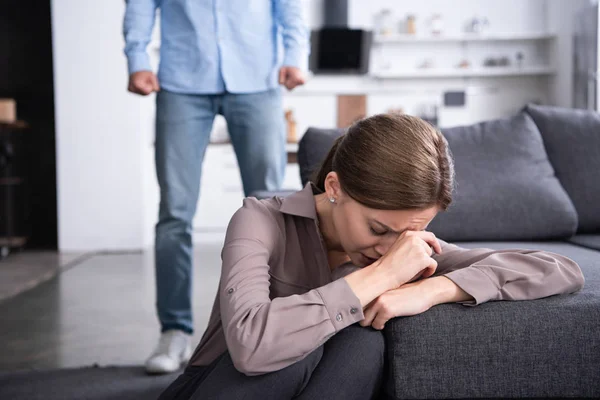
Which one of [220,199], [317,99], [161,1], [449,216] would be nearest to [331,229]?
[449,216]

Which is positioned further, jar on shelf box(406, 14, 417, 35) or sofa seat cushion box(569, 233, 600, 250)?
jar on shelf box(406, 14, 417, 35)

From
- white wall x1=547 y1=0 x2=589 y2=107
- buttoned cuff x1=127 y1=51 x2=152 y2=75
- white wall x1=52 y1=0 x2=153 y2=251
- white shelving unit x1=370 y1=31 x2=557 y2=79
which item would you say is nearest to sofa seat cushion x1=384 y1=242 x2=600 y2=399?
buttoned cuff x1=127 y1=51 x2=152 y2=75

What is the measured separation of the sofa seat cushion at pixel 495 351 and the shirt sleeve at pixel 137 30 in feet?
5.27

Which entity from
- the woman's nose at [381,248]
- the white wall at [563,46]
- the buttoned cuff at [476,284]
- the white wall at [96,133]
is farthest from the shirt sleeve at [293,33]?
the white wall at [563,46]

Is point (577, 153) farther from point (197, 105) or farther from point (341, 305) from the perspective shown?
point (341, 305)

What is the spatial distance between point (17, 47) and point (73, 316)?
12.5 feet

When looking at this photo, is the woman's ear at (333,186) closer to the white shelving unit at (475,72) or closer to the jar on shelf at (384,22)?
the white shelving unit at (475,72)

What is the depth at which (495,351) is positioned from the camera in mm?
1212

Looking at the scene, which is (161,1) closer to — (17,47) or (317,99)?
(17,47)

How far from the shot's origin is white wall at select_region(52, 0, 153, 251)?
5.82 m

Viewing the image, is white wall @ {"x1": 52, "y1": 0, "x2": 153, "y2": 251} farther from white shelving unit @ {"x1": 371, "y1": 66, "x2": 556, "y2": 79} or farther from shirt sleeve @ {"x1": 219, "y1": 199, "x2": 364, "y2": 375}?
shirt sleeve @ {"x1": 219, "y1": 199, "x2": 364, "y2": 375}

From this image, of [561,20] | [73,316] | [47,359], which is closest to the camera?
[47,359]

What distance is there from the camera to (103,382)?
232cm

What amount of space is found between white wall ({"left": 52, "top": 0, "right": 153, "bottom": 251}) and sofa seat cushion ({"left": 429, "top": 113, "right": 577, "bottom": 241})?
159 inches
